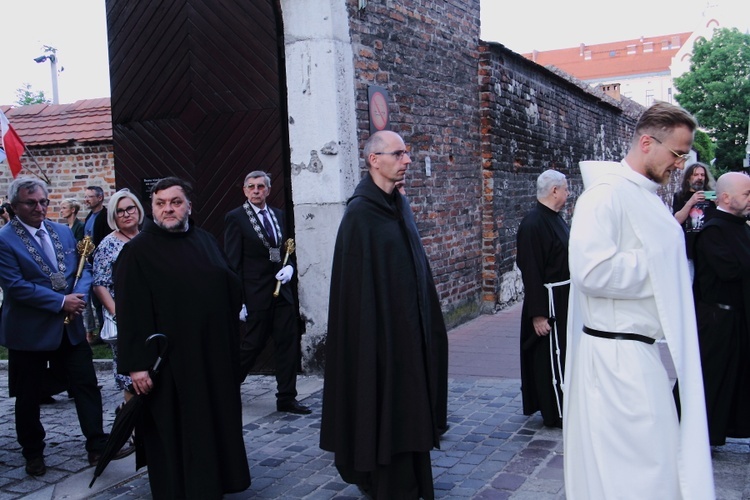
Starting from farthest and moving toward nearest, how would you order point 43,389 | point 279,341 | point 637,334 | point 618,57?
point 618,57
point 279,341
point 43,389
point 637,334

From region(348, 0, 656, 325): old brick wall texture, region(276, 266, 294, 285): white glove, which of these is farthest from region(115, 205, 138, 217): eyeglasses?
region(348, 0, 656, 325): old brick wall texture

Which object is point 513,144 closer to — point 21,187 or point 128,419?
point 21,187

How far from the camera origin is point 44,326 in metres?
5.13

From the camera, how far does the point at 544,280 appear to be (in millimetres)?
5645

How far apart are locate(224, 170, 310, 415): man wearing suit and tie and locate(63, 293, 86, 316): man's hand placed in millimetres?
1412

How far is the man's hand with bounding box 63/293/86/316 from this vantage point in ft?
16.9

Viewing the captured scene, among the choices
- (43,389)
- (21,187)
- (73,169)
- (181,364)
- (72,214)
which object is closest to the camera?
(181,364)

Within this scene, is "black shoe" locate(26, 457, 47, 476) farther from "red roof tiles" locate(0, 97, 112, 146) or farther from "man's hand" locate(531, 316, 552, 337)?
"red roof tiles" locate(0, 97, 112, 146)

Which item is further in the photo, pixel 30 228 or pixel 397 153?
pixel 30 228

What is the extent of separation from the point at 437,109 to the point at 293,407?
186 inches

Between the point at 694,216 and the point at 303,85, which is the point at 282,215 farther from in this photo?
the point at 694,216

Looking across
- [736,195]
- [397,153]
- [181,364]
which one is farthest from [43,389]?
[736,195]

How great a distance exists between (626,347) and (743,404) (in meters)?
2.38

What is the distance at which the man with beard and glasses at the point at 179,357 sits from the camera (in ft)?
13.7
